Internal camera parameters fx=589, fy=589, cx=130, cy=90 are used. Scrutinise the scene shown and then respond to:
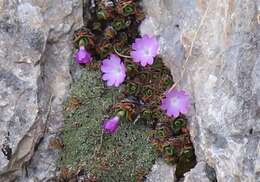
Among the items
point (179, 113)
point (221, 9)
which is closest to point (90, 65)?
point (179, 113)

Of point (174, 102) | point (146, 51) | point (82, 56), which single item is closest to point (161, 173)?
point (174, 102)

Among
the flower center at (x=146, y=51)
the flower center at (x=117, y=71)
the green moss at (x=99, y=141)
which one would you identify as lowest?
the green moss at (x=99, y=141)

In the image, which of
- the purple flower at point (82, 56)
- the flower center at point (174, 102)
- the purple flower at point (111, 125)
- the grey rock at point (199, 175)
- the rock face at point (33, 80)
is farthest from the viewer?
the purple flower at point (82, 56)

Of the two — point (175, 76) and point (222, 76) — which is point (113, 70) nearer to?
point (175, 76)

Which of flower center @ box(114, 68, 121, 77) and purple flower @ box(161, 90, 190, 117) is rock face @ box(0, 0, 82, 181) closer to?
flower center @ box(114, 68, 121, 77)

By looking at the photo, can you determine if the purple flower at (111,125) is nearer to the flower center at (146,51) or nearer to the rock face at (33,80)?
the rock face at (33,80)

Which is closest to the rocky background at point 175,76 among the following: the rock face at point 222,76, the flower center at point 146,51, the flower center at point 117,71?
the rock face at point 222,76
